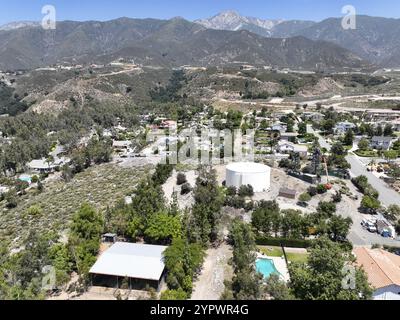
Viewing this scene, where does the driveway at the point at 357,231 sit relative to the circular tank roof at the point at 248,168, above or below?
below

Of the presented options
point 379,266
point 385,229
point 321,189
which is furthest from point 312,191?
point 379,266

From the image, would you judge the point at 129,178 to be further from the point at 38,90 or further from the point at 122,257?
the point at 38,90

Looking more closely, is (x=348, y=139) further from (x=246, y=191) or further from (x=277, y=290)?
(x=277, y=290)

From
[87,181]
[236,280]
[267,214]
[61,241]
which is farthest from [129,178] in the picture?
[236,280]

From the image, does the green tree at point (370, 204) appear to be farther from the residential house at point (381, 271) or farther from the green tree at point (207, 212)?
the green tree at point (207, 212)

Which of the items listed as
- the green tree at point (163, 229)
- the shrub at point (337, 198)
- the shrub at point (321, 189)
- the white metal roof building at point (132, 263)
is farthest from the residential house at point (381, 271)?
the shrub at point (321, 189)

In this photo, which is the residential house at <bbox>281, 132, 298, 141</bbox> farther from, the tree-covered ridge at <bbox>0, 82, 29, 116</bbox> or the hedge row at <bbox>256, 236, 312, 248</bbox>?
the tree-covered ridge at <bbox>0, 82, 29, 116</bbox>
